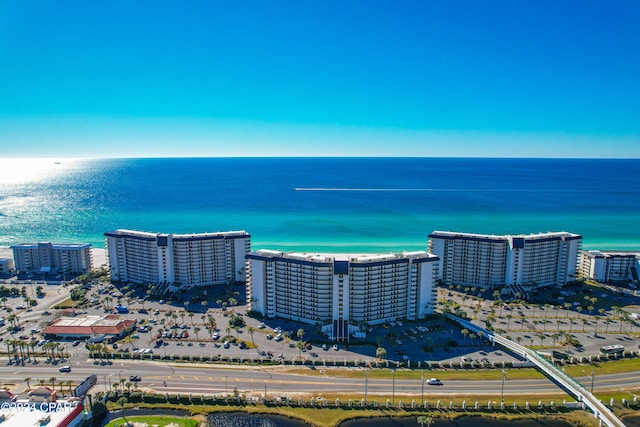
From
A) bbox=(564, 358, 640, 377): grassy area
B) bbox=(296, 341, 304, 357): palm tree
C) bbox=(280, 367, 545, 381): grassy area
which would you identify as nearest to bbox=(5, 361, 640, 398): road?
bbox=(280, 367, 545, 381): grassy area

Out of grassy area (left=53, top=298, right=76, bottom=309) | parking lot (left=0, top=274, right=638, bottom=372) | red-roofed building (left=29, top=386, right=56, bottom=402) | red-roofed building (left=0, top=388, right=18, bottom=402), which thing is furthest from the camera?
grassy area (left=53, top=298, right=76, bottom=309)

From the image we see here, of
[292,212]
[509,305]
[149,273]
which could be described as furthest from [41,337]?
[292,212]

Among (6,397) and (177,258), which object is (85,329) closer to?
(6,397)

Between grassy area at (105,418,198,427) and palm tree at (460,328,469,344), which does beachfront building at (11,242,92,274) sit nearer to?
grassy area at (105,418,198,427)

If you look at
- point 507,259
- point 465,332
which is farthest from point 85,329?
point 507,259

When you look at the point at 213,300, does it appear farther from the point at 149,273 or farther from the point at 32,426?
the point at 32,426
